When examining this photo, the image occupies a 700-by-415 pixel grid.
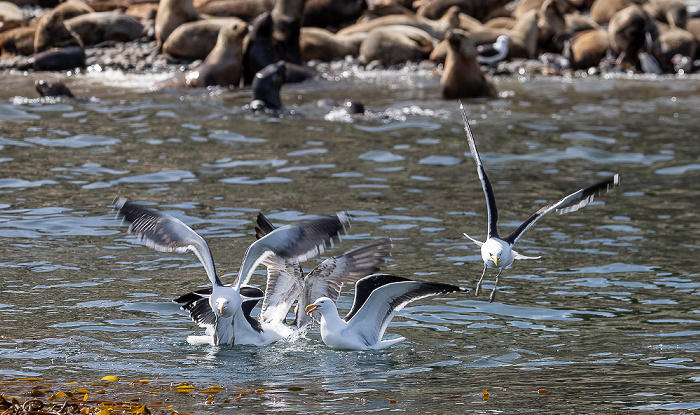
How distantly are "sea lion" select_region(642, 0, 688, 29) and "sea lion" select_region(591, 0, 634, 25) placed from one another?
3.39ft

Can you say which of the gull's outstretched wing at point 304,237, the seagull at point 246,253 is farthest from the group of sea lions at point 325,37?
the gull's outstretched wing at point 304,237

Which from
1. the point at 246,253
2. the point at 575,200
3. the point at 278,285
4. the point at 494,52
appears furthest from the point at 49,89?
the point at 575,200

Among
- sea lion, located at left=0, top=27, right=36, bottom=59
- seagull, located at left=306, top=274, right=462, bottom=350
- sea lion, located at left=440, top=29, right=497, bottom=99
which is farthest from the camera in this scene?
sea lion, located at left=0, top=27, right=36, bottom=59

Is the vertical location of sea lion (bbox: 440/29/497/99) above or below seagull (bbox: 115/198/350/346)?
below

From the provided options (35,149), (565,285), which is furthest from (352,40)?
(565,285)

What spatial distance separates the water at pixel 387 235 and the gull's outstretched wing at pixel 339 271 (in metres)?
0.36

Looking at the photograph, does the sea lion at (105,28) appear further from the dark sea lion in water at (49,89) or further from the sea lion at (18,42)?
the dark sea lion in water at (49,89)

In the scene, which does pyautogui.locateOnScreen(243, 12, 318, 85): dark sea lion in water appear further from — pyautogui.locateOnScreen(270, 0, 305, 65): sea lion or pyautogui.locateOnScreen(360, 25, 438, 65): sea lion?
pyautogui.locateOnScreen(360, 25, 438, 65): sea lion

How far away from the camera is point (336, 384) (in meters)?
6.83

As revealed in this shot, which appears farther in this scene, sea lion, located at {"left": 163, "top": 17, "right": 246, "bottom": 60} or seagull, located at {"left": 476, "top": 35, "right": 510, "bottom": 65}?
seagull, located at {"left": 476, "top": 35, "right": 510, "bottom": 65}

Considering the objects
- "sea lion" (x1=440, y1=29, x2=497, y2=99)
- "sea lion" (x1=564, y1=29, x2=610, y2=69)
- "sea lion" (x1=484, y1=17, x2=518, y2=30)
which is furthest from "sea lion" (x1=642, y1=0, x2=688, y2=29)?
"sea lion" (x1=440, y1=29, x2=497, y2=99)

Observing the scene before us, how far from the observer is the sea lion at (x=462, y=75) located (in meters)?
20.1

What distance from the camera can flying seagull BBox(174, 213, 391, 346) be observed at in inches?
310

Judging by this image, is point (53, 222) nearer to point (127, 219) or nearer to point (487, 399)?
point (127, 219)
